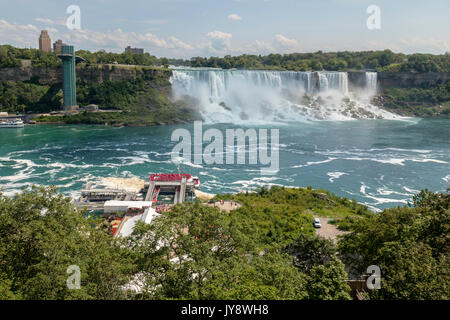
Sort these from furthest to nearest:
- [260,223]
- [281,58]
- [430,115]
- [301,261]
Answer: [281,58] < [430,115] < [260,223] < [301,261]

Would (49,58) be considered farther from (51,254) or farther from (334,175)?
(51,254)

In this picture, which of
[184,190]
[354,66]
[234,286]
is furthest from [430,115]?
[234,286]

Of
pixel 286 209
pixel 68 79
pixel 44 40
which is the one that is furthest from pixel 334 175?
pixel 44 40

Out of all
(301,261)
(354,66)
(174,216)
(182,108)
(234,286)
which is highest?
(354,66)

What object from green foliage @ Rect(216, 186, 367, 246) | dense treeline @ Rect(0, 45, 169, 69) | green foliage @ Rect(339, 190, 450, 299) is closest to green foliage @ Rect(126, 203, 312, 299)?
green foliage @ Rect(339, 190, 450, 299)

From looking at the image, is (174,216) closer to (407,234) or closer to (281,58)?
(407,234)

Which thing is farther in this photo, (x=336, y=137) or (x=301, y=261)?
(x=336, y=137)

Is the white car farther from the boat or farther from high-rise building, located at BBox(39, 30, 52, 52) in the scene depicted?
high-rise building, located at BBox(39, 30, 52, 52)
